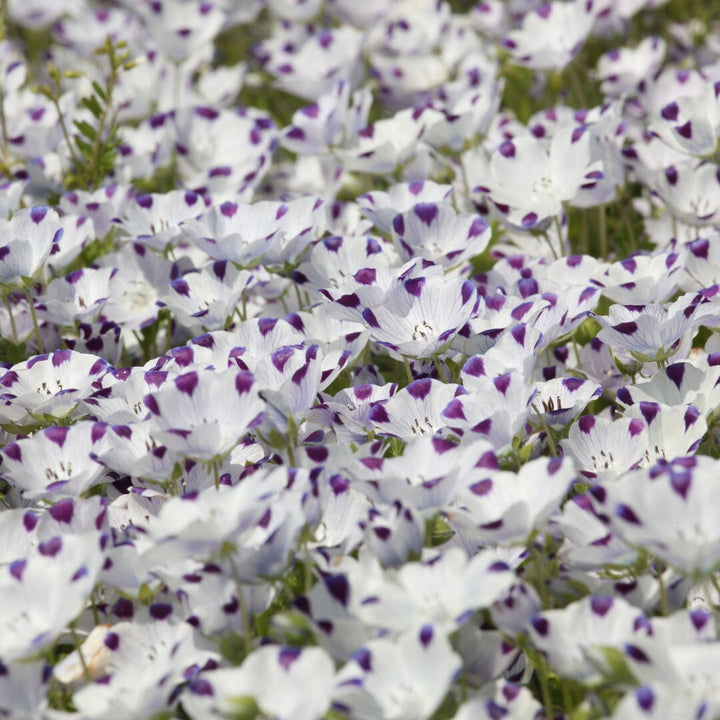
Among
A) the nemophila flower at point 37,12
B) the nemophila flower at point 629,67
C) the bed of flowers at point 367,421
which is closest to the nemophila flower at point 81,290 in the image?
the bed of flowers at point 367,421

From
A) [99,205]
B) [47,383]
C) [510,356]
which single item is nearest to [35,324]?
[47,383]

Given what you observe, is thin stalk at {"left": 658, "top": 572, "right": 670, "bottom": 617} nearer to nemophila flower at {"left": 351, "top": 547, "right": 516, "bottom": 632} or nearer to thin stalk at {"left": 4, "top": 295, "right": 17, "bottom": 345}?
nemophila flower at {"left": 351, "top": 547, "right": 516, "bottom": 632}

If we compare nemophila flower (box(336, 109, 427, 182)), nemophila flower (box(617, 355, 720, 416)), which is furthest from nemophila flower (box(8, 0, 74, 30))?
nemophila flower (box(617, 355, 720, 416))

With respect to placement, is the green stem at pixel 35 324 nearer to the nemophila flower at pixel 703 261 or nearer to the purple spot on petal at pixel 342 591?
the purple spot on petal at pixel 342 591

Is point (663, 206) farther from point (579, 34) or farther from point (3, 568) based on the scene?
point (3, 568)

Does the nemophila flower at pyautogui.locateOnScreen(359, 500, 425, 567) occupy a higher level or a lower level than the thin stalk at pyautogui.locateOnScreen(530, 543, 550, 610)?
higher

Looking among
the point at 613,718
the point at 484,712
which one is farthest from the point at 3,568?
the point at 613,718
